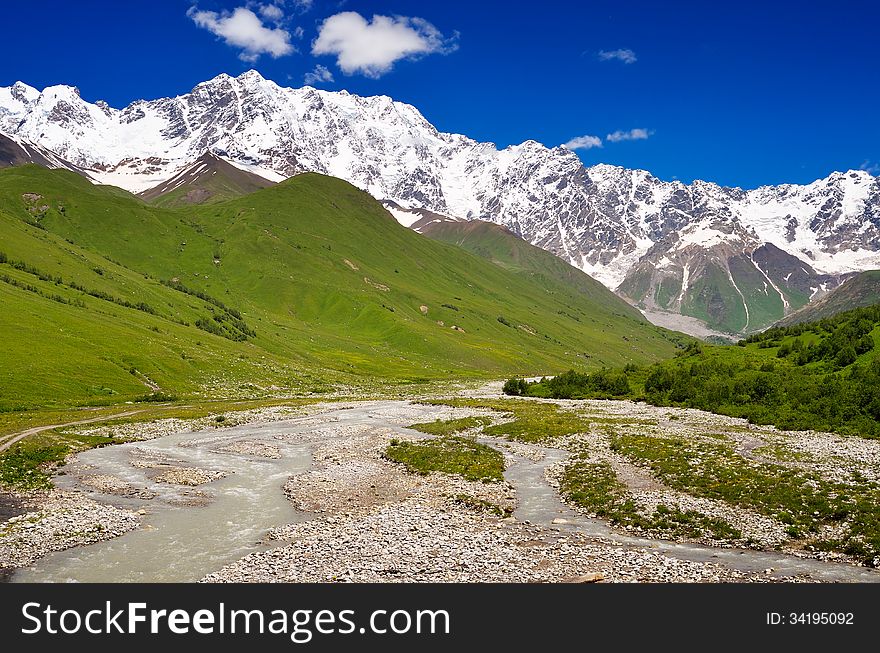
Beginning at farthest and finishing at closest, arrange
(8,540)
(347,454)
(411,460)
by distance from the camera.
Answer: (347,454) < (411,460) < (8,540)

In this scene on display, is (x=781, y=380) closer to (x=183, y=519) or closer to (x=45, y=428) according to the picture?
(x=183, y=519)

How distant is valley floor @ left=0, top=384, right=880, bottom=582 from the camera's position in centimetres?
2906

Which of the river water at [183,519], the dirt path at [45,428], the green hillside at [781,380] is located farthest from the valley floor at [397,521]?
the green hillside at [781,380]

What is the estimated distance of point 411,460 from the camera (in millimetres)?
58781

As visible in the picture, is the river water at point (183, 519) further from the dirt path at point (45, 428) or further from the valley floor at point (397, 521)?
the dirt path at point (45, 428)

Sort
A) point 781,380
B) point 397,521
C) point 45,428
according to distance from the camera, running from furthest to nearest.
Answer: point 781,380
point 45,428
point 397,521

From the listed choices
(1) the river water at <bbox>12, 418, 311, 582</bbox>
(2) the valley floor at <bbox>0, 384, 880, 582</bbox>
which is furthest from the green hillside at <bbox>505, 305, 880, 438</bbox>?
(1) the river water at <bbox>12, 418, 311, 582</bbox>

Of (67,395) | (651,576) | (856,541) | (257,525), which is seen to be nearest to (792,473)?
(856,541)

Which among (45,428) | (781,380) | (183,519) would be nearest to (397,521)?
(183,519)

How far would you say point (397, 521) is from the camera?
37312mm

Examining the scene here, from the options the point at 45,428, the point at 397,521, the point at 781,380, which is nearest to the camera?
the point at 397,521

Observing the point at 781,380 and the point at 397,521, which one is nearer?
the point at 397,521
